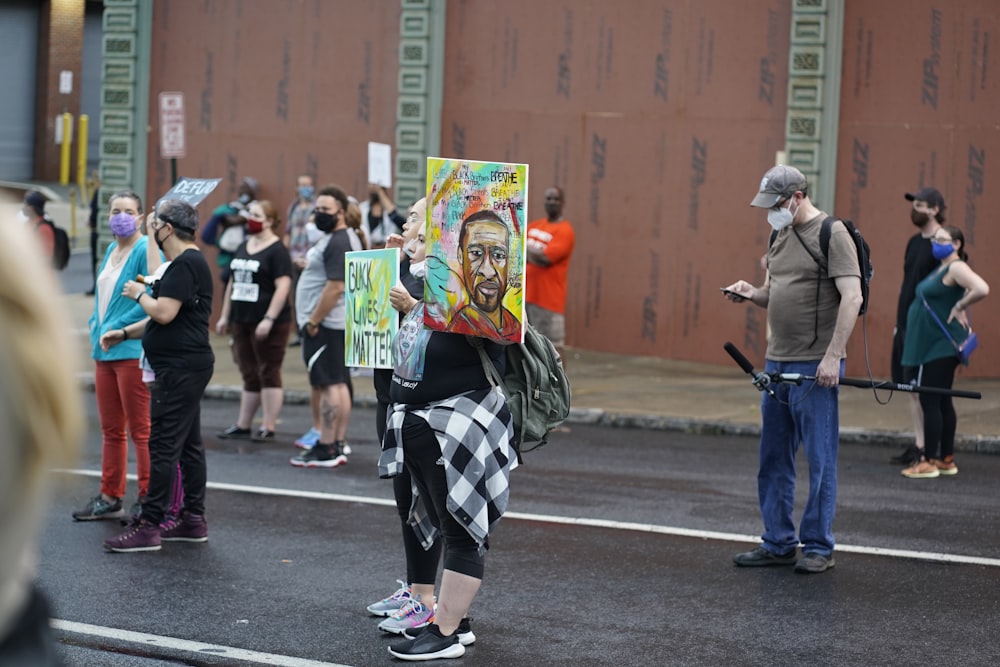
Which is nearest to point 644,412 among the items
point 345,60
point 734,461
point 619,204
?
point 734,461

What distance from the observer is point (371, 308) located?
21.9ft

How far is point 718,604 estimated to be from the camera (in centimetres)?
694

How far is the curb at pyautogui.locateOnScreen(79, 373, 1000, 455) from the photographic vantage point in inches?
485

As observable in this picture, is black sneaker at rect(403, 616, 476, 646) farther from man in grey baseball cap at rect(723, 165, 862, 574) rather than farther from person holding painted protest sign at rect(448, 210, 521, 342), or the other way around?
man in grey baseball cap at rect(723, 165, 862, 574)

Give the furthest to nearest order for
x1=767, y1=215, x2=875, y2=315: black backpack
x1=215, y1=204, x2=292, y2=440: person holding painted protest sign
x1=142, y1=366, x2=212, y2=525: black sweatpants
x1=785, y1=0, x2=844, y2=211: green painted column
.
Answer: x1=785, y1=0, x2=844, y2=211: green painted column
x1=215, y1=204, x2=292, y2=440: person holding painted protest sign
x1=142, y1=366, x2=212, y2=525: black sweatpants
x1=767, y1=215, x2=875, y2=315: black backpack

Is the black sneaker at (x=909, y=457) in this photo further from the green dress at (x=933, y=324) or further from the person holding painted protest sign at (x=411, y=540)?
the person holding painted protest sign at (x=411, y=540)

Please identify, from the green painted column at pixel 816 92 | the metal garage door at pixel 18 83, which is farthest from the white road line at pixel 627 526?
the metal garage door at pixel 18 83

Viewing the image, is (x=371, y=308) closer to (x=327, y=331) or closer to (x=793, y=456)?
(x=793, y=456)

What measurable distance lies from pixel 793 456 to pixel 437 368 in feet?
9.04

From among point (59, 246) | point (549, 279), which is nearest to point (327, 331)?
point (549, 279)

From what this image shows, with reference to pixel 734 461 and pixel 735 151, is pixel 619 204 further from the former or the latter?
pixel 734 461

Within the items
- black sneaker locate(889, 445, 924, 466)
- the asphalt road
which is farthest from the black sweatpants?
black sneaker locate(889, 445, 924, 466)

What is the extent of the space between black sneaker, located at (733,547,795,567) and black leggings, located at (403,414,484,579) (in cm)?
231

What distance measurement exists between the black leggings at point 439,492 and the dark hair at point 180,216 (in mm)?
2693
